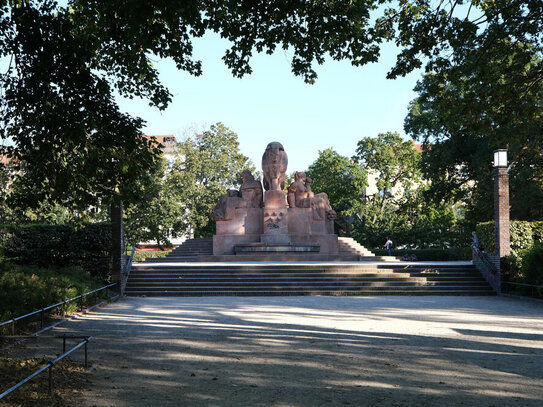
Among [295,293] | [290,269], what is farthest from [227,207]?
[295,293]

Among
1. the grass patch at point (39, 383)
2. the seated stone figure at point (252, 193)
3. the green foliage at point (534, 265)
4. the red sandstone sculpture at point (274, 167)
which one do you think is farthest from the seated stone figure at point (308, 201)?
the grass patch at point (39, 383)

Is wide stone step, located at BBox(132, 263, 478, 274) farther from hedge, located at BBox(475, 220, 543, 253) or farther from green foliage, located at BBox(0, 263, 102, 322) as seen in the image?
green foliage, located at BBox(0, 263, 102, 322)

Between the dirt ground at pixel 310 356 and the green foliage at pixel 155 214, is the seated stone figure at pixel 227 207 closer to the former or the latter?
the green foliage at pixel 155 214

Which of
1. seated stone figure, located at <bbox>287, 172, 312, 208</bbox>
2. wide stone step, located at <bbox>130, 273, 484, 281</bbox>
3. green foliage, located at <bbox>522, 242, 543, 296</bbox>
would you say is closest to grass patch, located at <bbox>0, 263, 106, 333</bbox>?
wide stone step, located at <bbox>130, 273, 484, 281</bbox>

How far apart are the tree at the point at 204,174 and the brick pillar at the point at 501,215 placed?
30557 mm

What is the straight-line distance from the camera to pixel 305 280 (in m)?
21.2

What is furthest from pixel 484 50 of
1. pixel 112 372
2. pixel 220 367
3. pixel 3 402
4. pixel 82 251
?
pixel 82 251

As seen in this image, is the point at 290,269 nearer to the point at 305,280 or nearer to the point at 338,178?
the point at 305,280

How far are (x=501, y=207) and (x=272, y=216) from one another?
1325 cm

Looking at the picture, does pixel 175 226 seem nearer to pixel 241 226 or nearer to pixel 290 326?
pixel 241 226

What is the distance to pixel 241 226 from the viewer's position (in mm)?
31500

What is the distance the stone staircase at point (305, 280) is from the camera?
66.3 feet

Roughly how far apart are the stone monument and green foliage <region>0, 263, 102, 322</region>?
15.5 m

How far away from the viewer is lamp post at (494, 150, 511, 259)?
66.9ft
